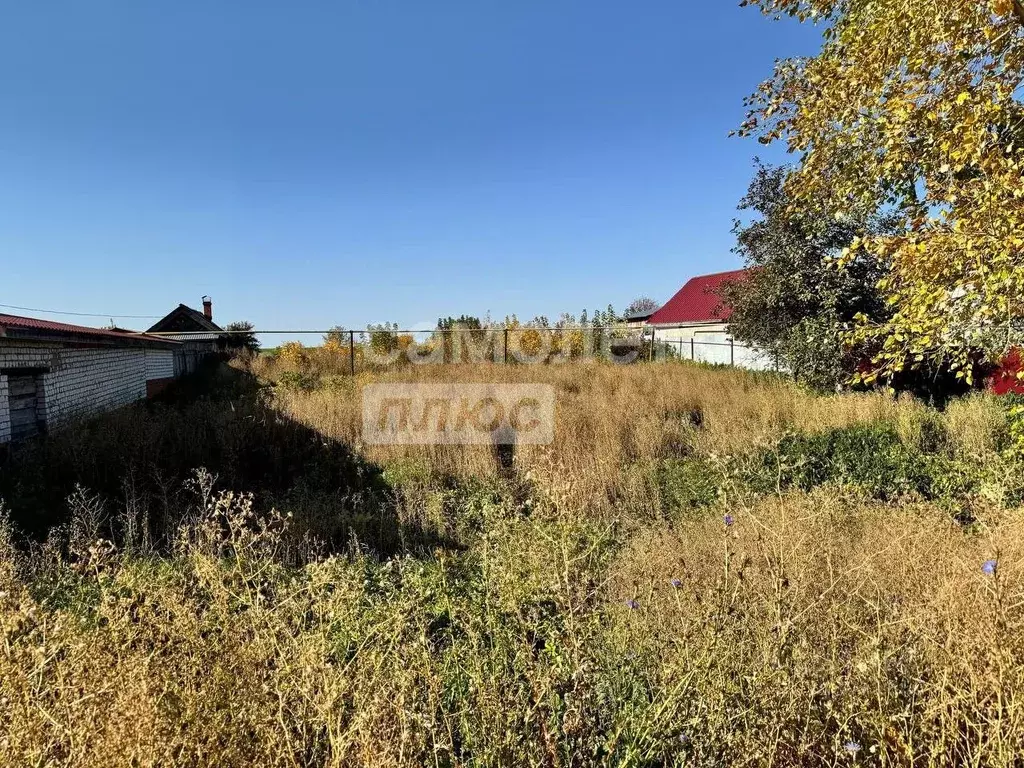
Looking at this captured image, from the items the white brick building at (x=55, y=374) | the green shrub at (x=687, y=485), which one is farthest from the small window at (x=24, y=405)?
the green shrub at (x=687, y=485)

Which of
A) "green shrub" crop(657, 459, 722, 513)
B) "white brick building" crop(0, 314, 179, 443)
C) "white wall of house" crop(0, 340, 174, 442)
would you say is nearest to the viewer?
"green shrub" crop(657, 459, 722, 513)

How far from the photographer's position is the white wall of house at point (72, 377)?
6191 millimetres

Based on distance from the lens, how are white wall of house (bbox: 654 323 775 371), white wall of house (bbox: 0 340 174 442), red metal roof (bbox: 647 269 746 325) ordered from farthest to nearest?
red metal roof (bbox: 647 269 746 325), white wall of house (bbox: 654 323 775 371), white wall of house (bbox: 0 340 174 442)

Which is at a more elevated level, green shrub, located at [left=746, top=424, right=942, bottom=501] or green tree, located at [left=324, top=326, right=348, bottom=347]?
green tree, located at [left=324, top=326, right=348, bottom=347]

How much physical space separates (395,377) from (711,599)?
10614mm

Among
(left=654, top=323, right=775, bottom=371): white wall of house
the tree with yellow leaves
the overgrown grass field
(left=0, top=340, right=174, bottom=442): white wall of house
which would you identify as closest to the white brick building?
(left=0, top=340, right=174, bottom=442): white wall of house

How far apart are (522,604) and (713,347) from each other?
681 inches

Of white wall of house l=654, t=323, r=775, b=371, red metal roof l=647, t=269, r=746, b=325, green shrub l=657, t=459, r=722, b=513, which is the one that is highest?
red metal roof l=647, t=269, r=746, b=325

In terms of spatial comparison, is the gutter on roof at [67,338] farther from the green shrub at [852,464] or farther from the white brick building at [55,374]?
the green shrub at [852,464]

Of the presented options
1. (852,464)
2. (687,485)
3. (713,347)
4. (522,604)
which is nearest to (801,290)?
(852,464)

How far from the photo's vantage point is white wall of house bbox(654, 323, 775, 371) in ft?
44.1

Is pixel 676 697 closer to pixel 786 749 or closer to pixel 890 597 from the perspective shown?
pixel 786 749

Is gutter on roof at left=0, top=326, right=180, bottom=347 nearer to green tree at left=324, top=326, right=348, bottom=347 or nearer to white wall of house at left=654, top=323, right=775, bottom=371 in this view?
green tree at left=324, top=326, right=348, bottom=347

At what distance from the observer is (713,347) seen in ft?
58.2
